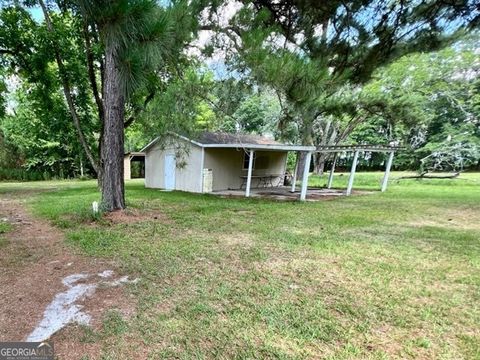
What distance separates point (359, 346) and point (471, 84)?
20.7m

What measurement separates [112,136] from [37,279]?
12.2ft

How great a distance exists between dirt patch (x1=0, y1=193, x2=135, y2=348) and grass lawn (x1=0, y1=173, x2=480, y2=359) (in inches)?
9.5

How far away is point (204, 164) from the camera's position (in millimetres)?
12273

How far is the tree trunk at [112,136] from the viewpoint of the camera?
622cm

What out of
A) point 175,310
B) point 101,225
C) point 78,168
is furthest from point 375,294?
point 78,168

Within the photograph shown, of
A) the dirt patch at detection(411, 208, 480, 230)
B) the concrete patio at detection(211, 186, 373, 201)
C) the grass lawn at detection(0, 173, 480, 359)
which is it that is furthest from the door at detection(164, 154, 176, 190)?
the dirt patch at detection(411, 208, 480, 230)

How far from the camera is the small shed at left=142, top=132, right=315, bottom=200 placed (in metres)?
12.0

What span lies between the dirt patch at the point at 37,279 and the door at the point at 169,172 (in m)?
7.99

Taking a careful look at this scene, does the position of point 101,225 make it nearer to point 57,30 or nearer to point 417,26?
point 57,30

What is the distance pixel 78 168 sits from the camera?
850 inches

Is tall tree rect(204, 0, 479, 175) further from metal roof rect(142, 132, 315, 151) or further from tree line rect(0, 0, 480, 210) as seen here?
metal roof rect(142, 132, 315, 151)

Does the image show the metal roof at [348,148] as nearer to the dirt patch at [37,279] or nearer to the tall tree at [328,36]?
the tall tree at [328,36]

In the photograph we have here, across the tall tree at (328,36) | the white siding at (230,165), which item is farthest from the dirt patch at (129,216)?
the white siding at (230,165)

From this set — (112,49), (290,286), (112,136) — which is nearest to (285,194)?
(112,136)
